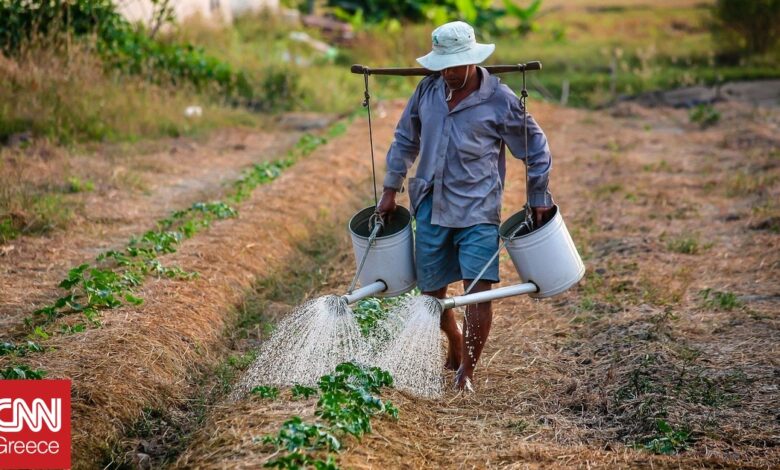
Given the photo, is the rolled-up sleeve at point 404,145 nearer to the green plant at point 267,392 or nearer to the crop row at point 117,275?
the green plant at point 267,392

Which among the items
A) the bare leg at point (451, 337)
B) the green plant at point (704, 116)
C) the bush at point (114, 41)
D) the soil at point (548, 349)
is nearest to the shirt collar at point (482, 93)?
the bare leg at point (451, 337)

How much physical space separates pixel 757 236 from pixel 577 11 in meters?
26.0

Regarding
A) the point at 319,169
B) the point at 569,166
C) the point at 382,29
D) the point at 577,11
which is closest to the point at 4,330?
the point at 319,169

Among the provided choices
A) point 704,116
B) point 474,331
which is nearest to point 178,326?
point 474,331

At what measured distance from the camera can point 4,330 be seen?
5695mm

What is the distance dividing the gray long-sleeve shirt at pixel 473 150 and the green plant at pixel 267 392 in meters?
1.07

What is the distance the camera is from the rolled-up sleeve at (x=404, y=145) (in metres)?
4.93

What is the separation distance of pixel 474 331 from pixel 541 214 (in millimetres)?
626

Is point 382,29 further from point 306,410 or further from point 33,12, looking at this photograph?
point 306,410

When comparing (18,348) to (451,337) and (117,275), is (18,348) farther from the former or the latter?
(451,337)

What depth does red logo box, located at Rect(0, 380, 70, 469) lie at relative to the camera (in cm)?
418

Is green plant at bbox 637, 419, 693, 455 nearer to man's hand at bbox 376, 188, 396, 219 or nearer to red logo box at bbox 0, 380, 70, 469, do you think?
man's hand at bbox 376, 188, 396, 219

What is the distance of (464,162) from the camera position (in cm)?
479

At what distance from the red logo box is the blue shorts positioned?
1.71 m
